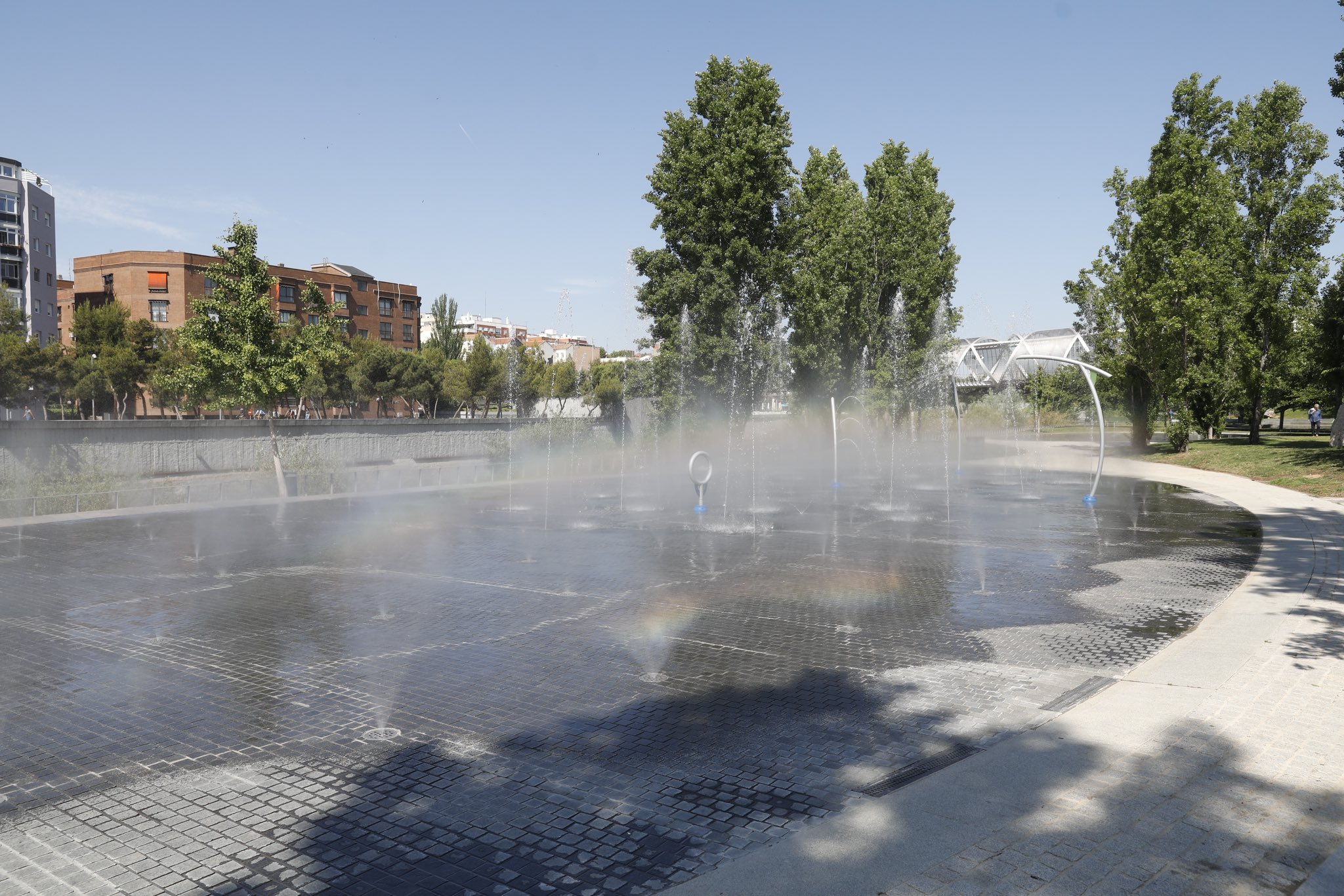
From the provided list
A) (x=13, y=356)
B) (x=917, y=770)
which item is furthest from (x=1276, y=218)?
(x=13, y=356)

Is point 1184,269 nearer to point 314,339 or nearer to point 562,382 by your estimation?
point 314,339

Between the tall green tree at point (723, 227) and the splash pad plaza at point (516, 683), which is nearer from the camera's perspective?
the splash pad plaza at point (516, 683)

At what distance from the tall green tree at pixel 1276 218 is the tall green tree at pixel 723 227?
2099cm

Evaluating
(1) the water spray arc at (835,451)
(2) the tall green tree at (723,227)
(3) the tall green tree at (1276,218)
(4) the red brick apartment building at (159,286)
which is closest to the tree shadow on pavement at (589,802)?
(1) the water spray arc at (835,451)

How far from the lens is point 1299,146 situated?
137 feet

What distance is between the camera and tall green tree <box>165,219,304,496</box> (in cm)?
2527

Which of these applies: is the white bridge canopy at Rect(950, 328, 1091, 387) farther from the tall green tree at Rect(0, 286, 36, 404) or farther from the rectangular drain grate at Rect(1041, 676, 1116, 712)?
the rectangular drain grate at Rect(1041, 676, 1116, 712)

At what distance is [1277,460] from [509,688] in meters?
33.3

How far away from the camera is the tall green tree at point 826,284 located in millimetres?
38062

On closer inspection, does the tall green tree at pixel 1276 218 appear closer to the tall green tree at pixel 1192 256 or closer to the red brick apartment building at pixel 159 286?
the tall green tree at pixel 1192 256

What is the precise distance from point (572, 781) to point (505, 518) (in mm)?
15311

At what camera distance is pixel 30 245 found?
75.3 m

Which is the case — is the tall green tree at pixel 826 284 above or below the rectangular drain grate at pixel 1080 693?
above

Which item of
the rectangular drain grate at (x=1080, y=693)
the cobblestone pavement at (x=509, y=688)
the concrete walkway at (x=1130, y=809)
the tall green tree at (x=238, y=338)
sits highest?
the tall green tree at (x=238, y=338)
